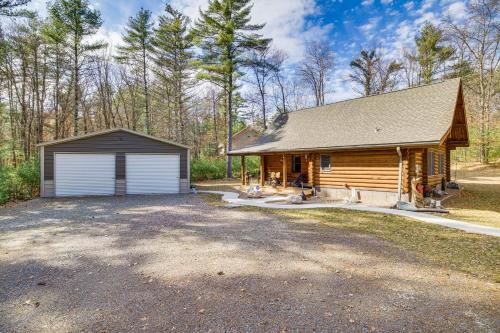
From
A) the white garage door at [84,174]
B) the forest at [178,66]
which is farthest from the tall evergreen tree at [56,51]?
the white garage door at [84,174]

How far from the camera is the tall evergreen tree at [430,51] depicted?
22156 millimetres

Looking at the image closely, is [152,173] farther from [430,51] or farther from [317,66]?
[430,51]

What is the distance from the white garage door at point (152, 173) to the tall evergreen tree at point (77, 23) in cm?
966

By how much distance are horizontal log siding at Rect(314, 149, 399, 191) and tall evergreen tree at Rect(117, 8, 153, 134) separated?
17.2 meters

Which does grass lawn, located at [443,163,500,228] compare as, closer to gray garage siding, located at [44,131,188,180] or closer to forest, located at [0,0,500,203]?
forest, located at [0,0,500,203]

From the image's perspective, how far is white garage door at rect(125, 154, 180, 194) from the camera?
13.1 m

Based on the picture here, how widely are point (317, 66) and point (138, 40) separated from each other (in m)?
17.8

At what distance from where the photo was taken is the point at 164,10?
839 inches

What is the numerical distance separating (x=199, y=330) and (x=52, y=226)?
255 inches

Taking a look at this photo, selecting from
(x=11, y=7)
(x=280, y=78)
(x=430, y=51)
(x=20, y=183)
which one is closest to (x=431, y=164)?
(x=430, y=51)

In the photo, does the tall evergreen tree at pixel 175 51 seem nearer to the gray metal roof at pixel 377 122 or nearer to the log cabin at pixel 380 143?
the gray metal roof at pixel 377 122

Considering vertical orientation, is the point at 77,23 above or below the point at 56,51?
above

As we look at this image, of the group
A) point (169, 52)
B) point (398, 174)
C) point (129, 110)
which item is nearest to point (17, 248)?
point (398, 174)

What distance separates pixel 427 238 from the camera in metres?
5.87
